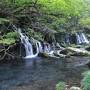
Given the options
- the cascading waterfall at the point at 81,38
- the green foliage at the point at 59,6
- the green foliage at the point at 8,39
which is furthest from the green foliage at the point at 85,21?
the green foliage at the point at 8,39

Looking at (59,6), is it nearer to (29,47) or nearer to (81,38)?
(29,47)

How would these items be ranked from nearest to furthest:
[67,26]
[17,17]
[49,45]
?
[17,17]
[49,45]
[67,26]

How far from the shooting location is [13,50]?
76.7 ft

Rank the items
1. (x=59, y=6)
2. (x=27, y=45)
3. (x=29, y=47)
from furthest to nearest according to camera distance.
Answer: (x=29, y=47), (x=27, y=45), (x=59, y=6)

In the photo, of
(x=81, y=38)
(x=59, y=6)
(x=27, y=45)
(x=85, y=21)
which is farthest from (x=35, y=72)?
(x=81, y=38)

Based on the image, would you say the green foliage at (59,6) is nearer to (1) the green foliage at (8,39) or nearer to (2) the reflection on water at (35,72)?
(1) the green foliage at (8,39)

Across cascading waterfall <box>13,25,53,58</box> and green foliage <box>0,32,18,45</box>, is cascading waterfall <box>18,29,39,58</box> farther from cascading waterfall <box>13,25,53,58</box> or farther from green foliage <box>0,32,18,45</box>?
green foliage <box>0,32,18,45</box>

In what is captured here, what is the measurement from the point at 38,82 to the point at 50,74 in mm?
2163

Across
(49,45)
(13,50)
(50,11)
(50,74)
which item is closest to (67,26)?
(49,45)

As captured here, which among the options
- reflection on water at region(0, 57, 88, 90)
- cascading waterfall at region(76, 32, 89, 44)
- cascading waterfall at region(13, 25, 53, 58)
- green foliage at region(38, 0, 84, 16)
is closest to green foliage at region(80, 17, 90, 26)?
cascading waterfall at region(76, 32, 89, 44)

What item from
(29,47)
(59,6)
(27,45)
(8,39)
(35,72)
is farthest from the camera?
(29,47)

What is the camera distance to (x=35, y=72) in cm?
1759

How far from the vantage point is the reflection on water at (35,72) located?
1549cm

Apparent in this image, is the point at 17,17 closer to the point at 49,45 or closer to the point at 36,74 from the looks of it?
the point at 36,74
